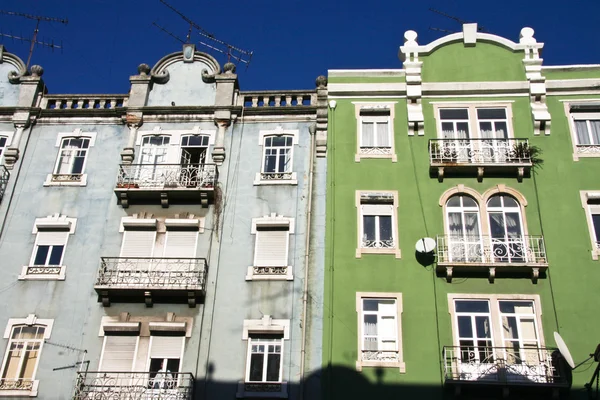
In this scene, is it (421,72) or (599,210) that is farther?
(421,72)

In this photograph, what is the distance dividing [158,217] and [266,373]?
23.2ft

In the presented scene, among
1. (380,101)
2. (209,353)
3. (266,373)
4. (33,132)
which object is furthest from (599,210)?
(33,132)

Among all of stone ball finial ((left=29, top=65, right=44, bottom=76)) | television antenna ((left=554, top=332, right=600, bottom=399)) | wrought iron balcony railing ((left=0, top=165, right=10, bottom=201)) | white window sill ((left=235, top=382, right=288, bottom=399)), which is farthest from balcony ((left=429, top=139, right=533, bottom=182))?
stone ball finial ((left=29, top=65, right=44, bottom=76))

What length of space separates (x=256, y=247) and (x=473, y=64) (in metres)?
11.3

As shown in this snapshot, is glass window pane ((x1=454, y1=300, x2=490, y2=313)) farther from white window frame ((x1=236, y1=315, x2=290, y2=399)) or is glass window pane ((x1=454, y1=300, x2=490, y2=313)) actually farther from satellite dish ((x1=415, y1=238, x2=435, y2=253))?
white window frame ((x1=236, y1=315, x2=290, y2=399))

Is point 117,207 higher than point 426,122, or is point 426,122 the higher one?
point 426,122

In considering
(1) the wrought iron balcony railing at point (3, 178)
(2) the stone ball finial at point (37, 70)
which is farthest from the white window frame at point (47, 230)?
(2) the stone ball finial at point (37, 70)

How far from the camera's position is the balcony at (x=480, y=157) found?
2489 cm

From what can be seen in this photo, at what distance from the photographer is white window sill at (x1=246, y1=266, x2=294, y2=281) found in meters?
23.8

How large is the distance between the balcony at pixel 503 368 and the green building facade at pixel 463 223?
0.13 ft

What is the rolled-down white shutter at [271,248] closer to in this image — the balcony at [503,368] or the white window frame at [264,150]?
the white window frame at [264,150]

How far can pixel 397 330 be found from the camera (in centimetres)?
2248

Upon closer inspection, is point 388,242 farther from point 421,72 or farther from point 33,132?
point 33,132

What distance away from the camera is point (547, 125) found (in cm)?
2588
